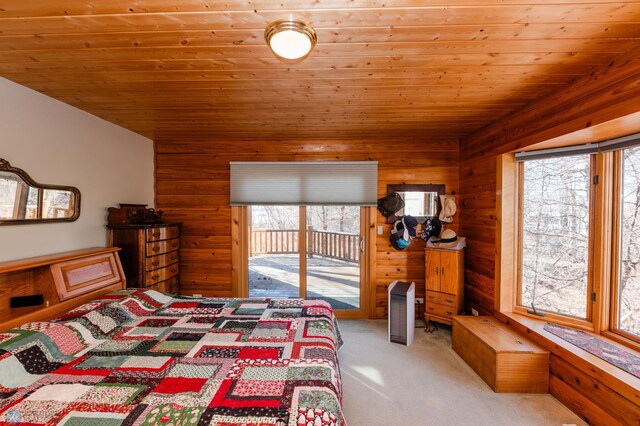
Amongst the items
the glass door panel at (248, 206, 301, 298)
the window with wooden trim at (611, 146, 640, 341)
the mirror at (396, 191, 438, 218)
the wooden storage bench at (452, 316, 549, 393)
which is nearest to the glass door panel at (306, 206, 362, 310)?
the glass door panel at (248, 206, 301, 298)

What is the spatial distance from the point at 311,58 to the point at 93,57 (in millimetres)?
1387

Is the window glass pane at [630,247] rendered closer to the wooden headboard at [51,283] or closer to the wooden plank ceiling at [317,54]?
the wooden plank ceiling at [317,54]

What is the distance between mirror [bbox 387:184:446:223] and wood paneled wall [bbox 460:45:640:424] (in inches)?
13.6

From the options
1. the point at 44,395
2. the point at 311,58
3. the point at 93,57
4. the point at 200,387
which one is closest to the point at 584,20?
the point at 311,58

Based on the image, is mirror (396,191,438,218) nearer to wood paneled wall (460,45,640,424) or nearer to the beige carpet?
wood paneled wall (460,45,640,424)

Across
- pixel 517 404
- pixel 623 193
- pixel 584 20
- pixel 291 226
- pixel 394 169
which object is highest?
pixel 584 20

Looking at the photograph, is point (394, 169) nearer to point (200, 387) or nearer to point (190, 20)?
point (190, 20)

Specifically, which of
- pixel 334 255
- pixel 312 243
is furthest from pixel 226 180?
pixel 334 255

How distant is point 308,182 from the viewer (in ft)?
12.3

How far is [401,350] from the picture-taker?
9.69 ft

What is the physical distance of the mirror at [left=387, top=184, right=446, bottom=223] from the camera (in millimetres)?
3729

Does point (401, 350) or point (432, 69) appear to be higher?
point (432, 69)

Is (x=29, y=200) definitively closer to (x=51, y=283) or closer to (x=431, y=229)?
(x=51, y=283)

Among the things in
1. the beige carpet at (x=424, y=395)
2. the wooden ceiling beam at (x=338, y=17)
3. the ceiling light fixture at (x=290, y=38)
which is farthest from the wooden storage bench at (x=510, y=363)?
the ceiling light fixture at (x=290, y=38)
